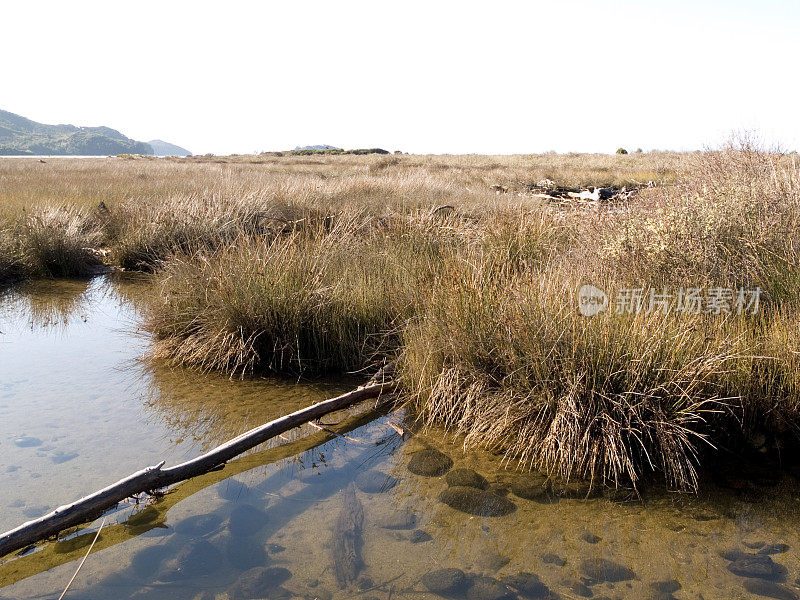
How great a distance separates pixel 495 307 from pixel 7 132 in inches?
7751

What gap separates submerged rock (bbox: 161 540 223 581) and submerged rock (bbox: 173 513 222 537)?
0.29ft

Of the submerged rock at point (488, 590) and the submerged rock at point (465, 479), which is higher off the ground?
the submerged rock at point (465, 479)

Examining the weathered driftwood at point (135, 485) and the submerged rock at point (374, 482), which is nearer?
the weathered driftwood at point (135, 485)

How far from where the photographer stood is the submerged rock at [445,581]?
2803 mm

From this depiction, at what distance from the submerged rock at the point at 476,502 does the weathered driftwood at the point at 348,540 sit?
508 mm

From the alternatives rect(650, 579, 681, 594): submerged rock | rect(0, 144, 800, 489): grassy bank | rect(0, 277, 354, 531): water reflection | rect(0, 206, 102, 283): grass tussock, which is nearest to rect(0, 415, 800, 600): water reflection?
rect(650, 579, 681, 594): submerged rock

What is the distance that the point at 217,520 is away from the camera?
11.1ft

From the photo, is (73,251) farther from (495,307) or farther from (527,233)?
(495,307)

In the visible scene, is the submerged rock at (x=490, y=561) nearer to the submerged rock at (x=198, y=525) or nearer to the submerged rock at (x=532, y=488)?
the submerged rock at (x=532, y=488)

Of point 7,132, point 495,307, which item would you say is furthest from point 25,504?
point 7,132

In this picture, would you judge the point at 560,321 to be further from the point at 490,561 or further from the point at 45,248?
the point at 45,248

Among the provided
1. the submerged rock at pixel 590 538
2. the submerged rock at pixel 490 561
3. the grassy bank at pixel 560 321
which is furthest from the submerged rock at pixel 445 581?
the grassy bank at pixel 560 321

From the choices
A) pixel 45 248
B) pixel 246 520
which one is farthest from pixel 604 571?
pixel 45 248

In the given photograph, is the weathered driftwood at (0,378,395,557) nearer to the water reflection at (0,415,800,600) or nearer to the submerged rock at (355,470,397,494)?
the water reflection at (0,415,800,600)
